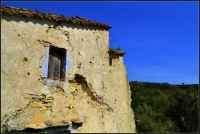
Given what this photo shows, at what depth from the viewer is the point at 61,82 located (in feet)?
22.0

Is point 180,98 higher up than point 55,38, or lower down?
lower down

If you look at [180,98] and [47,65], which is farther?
[180,98]

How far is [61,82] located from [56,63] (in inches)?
24.5

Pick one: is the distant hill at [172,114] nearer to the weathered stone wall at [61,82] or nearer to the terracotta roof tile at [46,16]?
the weathered stone wall at [61,82]

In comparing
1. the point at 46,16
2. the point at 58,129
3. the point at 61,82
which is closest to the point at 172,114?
the point at 61,82

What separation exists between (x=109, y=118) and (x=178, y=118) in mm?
13372

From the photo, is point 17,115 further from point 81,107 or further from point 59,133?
point 81,107

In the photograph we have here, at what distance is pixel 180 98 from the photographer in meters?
19.3

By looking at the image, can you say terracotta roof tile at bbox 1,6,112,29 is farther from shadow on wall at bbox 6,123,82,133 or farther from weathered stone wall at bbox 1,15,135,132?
shadow on wall at bbox 6,123,82,133

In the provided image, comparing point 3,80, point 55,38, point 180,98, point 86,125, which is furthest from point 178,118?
point 3,80

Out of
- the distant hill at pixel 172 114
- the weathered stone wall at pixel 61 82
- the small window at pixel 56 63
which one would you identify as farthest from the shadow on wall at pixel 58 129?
the distant hill at pixel 172 114

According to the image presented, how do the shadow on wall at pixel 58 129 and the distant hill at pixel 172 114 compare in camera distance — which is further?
the distant hill at pixel 172 114

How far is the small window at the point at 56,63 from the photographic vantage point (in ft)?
22.0

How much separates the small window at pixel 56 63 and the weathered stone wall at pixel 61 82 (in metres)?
0.16
